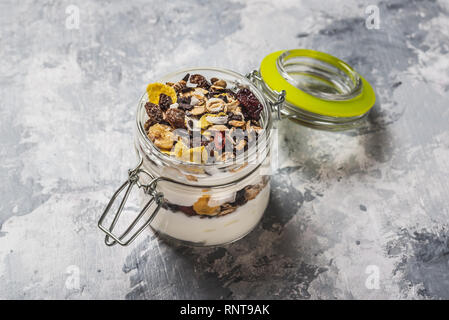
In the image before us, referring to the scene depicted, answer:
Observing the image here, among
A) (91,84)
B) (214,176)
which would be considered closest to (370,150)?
(214,176)

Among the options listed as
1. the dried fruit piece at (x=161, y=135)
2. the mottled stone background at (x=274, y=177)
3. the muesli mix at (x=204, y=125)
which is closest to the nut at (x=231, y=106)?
the muesli mix at (x=204, y=125)

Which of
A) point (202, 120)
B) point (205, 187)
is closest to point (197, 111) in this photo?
point (202, 120)

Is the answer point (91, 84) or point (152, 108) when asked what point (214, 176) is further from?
point (91, 84)

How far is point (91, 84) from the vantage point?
1126 millimetres

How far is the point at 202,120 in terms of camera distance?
79 centimetres

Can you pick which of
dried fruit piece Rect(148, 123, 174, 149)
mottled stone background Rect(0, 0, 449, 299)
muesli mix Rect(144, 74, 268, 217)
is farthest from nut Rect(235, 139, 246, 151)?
mottled stone background Rect(0, 0, 449, 299)

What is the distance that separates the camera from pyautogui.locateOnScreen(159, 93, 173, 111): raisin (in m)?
0.82

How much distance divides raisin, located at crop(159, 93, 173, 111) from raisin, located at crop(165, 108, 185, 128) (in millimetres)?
31

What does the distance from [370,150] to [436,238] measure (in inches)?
9.0

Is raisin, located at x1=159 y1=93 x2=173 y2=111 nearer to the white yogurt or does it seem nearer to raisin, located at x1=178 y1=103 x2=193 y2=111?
raisin, located at x1=178 y1=103 x2=193 y2=111

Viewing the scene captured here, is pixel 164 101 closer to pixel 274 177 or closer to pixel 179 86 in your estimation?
pixel 179 86

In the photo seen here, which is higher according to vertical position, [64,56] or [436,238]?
[64,56]

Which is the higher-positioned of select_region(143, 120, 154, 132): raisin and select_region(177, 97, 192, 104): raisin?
select_region(177, 97, 192, 104): raisin
